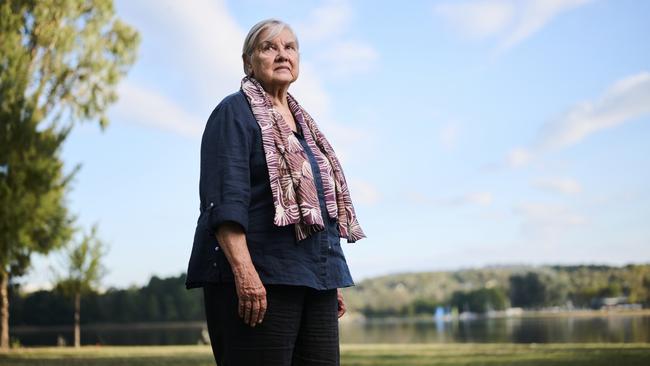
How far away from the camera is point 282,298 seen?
202cm

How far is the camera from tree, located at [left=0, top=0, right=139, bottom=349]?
42.7ft

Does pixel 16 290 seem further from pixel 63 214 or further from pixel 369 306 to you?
pixel 369 306

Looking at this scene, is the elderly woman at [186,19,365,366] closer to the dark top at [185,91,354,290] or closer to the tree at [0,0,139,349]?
the dark top at [185,91,354,290]

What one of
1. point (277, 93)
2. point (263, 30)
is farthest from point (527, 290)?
point (263, 30)

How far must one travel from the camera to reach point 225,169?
2.01 m

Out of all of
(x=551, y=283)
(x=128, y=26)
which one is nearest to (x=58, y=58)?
(x=128, y=26)

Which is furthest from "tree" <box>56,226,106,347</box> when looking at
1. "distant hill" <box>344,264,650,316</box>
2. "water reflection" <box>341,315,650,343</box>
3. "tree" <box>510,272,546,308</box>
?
"tree" <box>510,272,546,308</box>

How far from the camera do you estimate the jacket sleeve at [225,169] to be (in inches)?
76.8

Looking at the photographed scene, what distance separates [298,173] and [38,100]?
1463 centimetres

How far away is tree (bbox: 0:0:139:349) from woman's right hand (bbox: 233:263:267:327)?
12.4m

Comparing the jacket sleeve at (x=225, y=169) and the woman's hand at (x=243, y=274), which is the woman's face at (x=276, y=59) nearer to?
the jacket sleeve at (x=225, y=169)

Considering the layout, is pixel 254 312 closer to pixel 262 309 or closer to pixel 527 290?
pixel 262 309

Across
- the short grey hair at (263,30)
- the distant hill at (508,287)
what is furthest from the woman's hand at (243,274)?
the distant hill at (508,287)

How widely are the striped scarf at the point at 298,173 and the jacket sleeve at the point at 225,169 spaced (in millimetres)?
84
